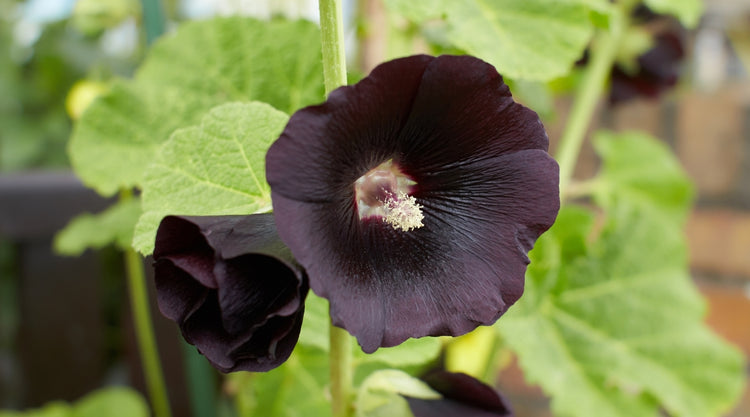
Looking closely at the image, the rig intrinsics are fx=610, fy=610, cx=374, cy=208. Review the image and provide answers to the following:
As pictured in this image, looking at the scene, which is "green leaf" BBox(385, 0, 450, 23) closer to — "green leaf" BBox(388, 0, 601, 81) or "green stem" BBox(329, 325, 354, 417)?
"green leaf" BBox(388, 0, 601, 81)

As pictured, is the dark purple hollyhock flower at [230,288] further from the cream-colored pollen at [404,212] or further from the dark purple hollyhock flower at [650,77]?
the dark purple hollyhock flower at [650,77]

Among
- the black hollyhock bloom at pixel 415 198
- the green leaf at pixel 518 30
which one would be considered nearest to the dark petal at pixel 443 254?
the black hollyhock bloom at pixel 415 198

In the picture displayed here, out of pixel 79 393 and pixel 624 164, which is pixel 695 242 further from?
pixel 79 393

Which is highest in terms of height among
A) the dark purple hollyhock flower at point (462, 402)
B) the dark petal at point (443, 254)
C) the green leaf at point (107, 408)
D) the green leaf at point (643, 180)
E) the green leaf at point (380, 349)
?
the dark petal at point (443, 254)

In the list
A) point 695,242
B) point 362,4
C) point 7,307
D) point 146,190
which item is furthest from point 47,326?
point 695,242

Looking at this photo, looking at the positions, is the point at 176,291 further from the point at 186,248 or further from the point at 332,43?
the point at 332,43

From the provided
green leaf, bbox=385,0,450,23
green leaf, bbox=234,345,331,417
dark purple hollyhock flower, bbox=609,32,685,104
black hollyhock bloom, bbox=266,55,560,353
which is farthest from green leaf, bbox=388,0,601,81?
dark purple hollyhock flower, bbox=609,32,685,104

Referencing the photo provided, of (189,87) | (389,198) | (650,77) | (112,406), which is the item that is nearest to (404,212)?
(389,198)

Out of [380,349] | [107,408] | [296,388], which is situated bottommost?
[107,408]
